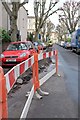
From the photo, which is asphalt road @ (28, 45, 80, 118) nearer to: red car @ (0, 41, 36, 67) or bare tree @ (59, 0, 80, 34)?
red car @ (0, 41, 36, 67)

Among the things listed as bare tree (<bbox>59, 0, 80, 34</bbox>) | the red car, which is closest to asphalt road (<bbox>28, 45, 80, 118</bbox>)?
the red car

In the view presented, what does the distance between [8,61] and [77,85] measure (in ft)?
22.5

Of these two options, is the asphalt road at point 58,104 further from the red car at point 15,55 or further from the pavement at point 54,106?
the red car at point 15,55

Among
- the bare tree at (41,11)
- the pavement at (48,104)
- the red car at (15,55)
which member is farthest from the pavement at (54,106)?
the bare tree at (41,11)

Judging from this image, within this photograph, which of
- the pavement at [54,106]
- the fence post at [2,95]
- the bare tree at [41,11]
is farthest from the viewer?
the bare tree at [41,11]

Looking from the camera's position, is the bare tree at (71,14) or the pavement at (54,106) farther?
the bare tree at (71,14)

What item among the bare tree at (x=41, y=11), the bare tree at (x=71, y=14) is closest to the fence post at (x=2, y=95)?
the bare tree at (x=41, y=11)

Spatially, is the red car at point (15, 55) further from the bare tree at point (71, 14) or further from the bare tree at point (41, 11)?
the bare tree at point (71, 14)

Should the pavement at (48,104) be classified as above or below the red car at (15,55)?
below

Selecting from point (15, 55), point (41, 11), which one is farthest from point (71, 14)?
point (15, 55)

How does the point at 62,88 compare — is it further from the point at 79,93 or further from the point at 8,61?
the point at 8,61

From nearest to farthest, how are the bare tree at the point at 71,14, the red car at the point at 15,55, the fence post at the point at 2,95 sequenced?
the fence post at the point at 2,95, the red car at the point at 15,55, the bare tree at the point at 71,14

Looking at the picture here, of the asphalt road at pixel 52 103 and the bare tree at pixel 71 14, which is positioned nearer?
the asphalt road at pixel 52 103

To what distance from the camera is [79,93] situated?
27.2ft
